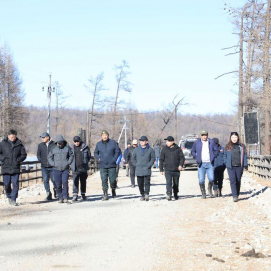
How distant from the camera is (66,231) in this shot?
9.03 m

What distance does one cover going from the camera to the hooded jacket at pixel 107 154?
14.6 m

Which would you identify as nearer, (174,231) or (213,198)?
(174,231)

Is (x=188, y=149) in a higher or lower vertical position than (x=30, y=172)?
higher

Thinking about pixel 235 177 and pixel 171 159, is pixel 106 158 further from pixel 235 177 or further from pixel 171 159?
pixel 235 177

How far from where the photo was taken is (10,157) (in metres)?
13.4

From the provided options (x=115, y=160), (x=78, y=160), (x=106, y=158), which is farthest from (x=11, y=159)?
(x=115, y=160)

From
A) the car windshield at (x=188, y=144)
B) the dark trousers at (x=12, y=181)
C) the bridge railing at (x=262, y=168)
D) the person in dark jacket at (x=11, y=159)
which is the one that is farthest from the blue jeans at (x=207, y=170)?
the car windshield at (x=188, y=144)

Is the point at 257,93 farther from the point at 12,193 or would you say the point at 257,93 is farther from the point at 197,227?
the point at 197,227

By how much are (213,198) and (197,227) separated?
5474 mm

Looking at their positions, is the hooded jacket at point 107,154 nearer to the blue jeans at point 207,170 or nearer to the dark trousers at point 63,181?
the dark trousers at point 63,181

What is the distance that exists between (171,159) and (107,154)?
1831 millimetres

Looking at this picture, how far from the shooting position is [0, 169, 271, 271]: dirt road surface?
6469mm

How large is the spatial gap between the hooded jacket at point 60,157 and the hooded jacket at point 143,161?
1822 mm

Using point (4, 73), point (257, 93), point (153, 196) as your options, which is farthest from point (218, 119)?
point (153, 196)
